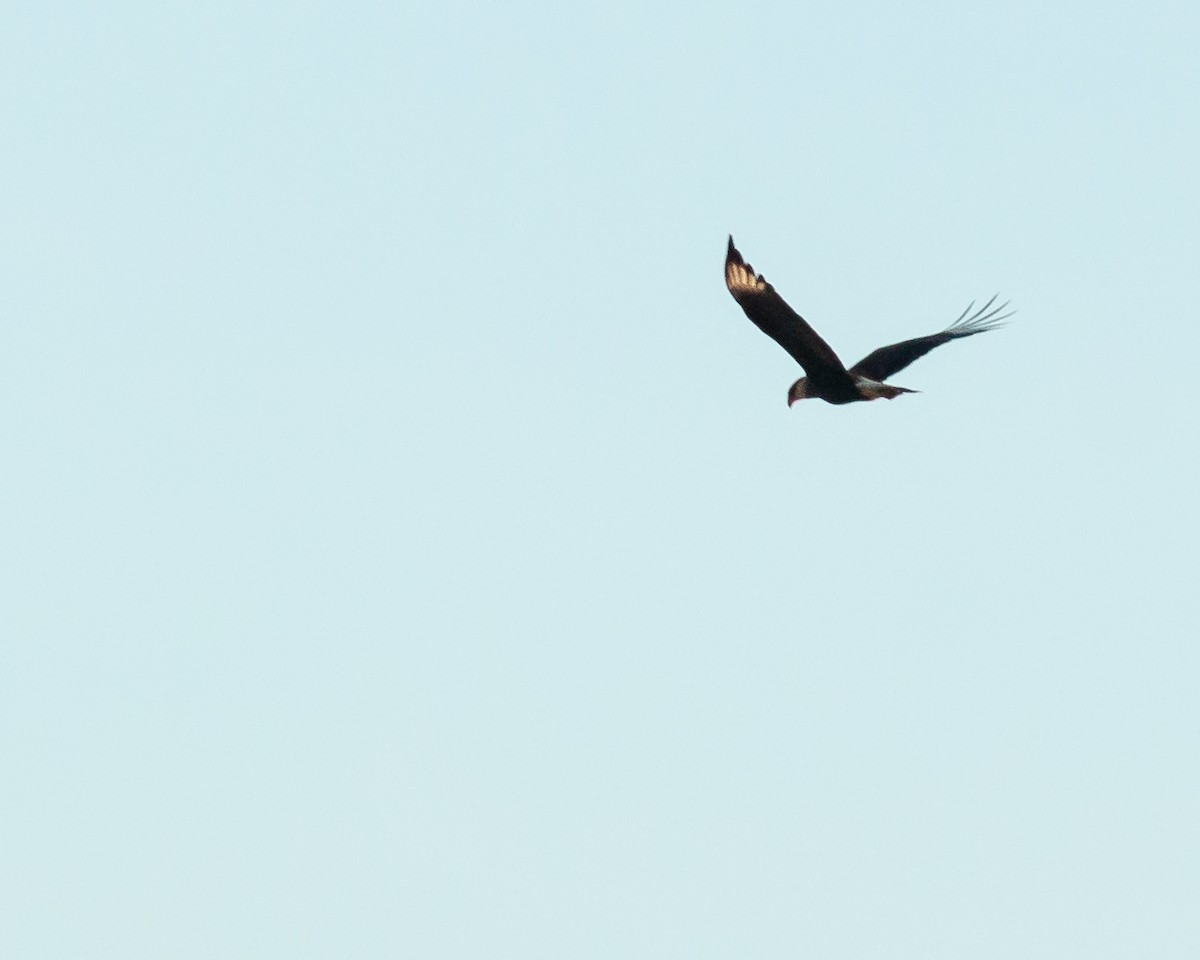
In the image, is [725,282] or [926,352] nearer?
[725,282]

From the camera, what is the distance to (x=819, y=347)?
72.1ft

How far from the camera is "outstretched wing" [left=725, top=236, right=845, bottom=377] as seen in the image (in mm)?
21391

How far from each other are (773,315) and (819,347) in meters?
0.66

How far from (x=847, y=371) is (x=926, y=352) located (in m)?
1.13

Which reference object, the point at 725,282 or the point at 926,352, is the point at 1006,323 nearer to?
the point at 926,352

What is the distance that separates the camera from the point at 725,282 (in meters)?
21.5

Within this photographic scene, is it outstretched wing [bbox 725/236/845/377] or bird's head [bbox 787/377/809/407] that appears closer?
outstretched wing [bbox 725/236/845/377]

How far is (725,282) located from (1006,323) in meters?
3.11

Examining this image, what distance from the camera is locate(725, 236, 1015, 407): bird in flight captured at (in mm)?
21438

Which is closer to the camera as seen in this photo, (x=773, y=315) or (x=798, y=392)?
(x=773, y=315)

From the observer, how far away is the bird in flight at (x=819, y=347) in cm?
2144

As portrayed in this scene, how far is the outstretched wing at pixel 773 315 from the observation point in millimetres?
21391

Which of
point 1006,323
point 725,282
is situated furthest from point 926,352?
point 725,282

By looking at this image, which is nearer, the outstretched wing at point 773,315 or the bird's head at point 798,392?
the outstretched wing at point 773,315
